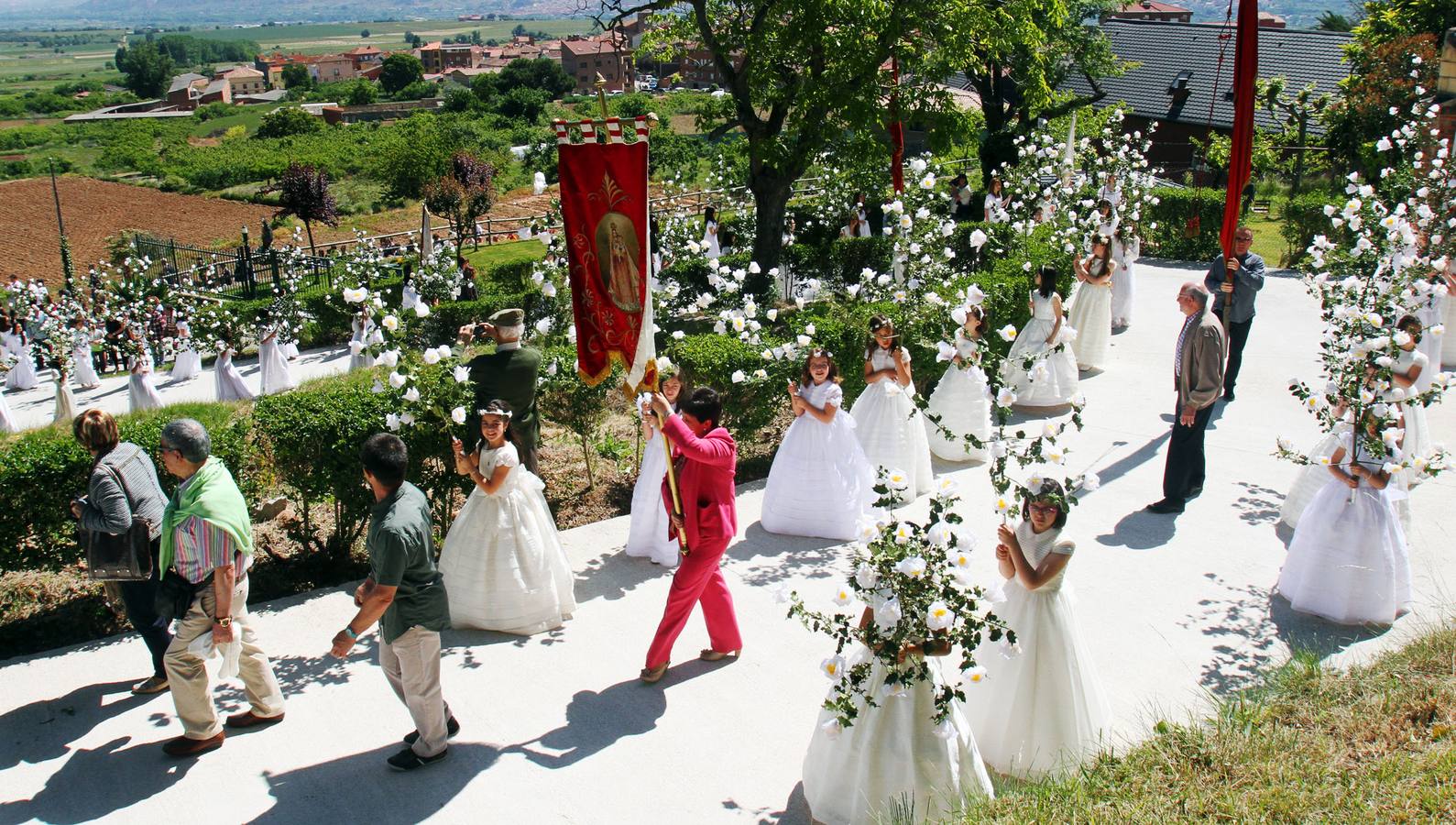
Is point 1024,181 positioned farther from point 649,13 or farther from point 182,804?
point 182,804

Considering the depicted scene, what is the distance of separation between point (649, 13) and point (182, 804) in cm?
1546

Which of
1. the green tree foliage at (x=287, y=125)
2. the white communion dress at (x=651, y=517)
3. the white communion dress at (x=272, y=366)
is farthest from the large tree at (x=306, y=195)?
the green tree foliage at (x=287, y=125)

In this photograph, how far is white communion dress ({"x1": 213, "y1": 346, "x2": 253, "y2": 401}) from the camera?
16.6 m

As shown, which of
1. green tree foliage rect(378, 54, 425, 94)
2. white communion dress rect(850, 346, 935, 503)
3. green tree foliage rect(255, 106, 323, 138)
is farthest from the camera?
green tree foliage rect(378, 54, 425, 94)

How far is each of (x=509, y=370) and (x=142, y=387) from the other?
10118mm

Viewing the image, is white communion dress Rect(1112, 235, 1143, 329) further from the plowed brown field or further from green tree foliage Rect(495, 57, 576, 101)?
green tree foliage Rect(495, 57, 576, 101)

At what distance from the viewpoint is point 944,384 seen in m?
10.3

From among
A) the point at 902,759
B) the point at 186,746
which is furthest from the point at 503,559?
the point at 902,759

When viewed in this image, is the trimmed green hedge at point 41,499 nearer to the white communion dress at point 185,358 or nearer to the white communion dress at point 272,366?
the white communion dress at point 272,366

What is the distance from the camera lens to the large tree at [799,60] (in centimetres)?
1494

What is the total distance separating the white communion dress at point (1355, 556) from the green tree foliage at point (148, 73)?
19343cm

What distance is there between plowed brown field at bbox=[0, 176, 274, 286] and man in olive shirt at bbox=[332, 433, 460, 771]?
179 feet

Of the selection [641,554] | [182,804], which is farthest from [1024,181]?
[182,804]

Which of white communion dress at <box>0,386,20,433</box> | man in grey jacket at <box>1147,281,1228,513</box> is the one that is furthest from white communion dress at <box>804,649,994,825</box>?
white communion dress at <box>0,386,20,433</box>
